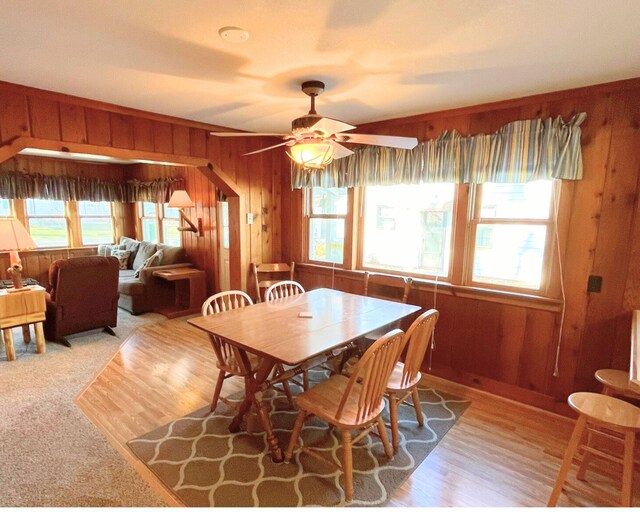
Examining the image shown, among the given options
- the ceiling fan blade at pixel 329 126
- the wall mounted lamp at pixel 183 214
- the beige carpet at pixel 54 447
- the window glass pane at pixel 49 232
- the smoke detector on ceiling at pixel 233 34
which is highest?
the smoke detector on ceiling at pixel 233 34

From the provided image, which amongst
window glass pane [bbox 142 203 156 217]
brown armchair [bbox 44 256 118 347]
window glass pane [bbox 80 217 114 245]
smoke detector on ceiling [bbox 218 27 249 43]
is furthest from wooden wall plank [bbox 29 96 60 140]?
window glass pane [bbox 80 217 114 245]

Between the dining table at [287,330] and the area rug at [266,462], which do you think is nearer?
the area rug at [266,462]

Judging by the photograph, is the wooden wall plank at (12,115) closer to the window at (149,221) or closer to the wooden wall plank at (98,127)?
the wooden wall plank at (98,127)

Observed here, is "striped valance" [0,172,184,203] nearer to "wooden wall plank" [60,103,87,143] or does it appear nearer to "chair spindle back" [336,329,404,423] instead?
"wooden wall plank" [60,103,87,143]

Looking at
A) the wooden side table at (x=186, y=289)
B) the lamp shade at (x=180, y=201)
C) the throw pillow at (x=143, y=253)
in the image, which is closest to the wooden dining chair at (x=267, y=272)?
the wooden side table at (x=186, y=289)

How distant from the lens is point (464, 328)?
10.2 feet

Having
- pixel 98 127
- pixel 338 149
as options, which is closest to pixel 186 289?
pixel 98 127

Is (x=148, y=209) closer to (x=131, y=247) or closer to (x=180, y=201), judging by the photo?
(x=131, y=247)

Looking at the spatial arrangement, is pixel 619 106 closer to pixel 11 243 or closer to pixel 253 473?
pixel 253 473

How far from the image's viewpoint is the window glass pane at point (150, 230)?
22.3ft

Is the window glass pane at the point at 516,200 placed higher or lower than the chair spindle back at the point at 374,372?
higher

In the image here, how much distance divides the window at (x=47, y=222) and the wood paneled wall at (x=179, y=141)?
301cm

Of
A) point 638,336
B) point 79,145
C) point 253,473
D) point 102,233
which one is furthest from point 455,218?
point 102,233

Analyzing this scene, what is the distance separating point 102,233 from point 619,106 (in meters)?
8.15
